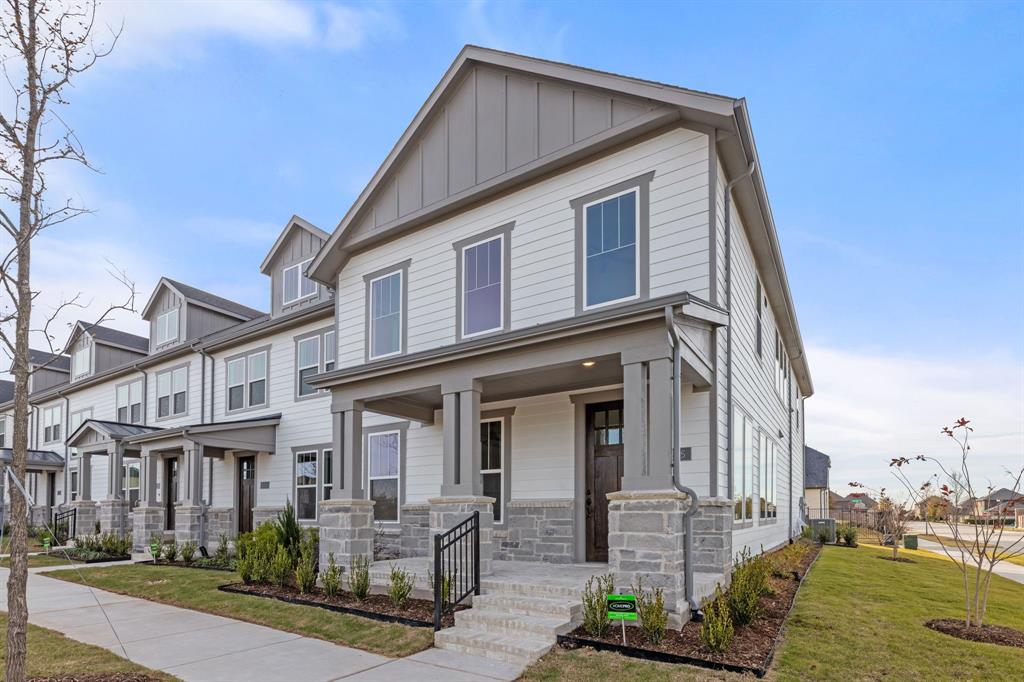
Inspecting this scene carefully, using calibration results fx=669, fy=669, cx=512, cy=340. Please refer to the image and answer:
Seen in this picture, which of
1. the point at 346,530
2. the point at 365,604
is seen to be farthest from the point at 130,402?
the point at 365,604

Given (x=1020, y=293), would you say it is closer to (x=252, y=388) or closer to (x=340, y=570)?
Result: (x=340, y=570)

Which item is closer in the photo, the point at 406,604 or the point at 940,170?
the point at 406,604

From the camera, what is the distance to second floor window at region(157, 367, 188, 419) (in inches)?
804

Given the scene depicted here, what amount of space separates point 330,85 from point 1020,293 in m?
15.9

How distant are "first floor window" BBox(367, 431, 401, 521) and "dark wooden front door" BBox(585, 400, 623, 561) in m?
4.27

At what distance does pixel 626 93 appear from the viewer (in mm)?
9594

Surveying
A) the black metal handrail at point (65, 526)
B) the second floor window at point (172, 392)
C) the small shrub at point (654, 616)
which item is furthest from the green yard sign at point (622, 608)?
the black metal handrail at point (65, 526)

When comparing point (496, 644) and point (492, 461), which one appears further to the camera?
point (492, 461)

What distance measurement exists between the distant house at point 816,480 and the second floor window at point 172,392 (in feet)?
105

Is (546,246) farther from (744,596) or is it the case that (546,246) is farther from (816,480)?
(816,480)

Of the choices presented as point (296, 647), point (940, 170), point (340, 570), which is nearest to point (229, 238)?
point (340, 570)

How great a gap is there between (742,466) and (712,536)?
2.54 m

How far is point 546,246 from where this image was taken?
1066 centimetres

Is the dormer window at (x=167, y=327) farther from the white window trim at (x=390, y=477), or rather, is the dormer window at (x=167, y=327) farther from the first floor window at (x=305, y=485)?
the white window trim at (x=390, y=477)
